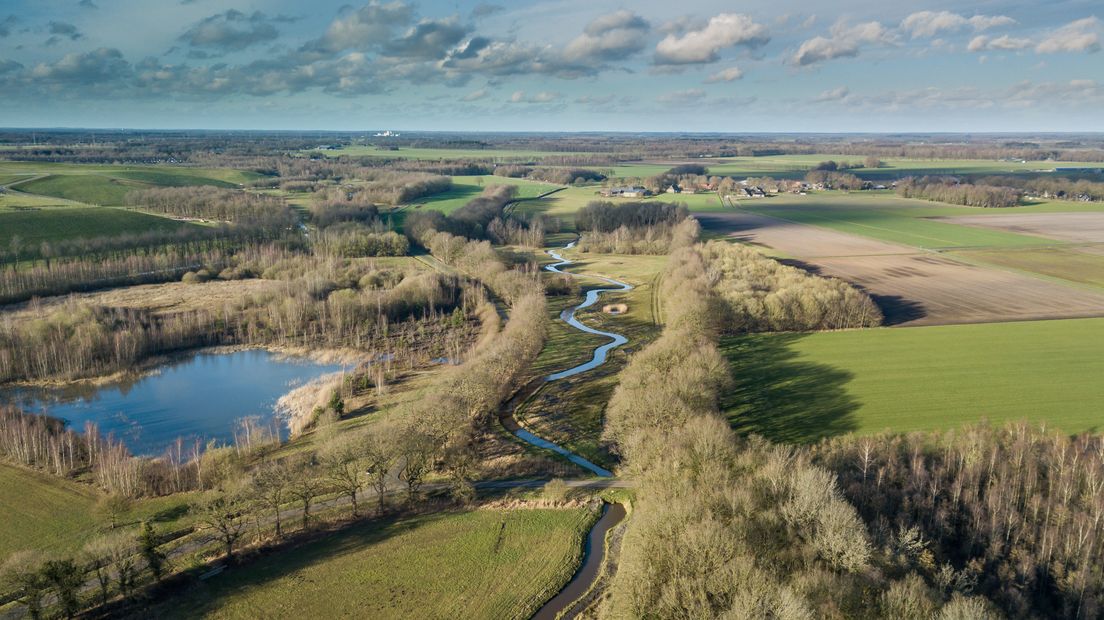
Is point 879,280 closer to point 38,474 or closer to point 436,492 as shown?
point 436,492

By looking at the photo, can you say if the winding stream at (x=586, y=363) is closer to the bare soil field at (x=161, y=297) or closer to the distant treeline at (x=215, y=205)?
the bare soil field at (x=161, y=297)

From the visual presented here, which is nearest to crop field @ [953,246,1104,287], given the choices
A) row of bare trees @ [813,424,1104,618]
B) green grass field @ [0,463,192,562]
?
row of bare trees @ [813,424,1104,618]

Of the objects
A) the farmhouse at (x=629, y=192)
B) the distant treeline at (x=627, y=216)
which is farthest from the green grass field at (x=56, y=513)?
the farmhouse at (x=629, y=192)

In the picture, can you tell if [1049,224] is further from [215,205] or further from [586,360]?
[215,205]

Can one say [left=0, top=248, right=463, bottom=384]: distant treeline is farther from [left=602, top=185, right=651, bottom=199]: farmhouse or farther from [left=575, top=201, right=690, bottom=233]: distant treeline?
[left=602, top=185, right=651, bottom=199]: farmhouse

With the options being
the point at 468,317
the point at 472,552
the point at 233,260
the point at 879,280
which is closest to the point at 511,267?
the point at 468,317
